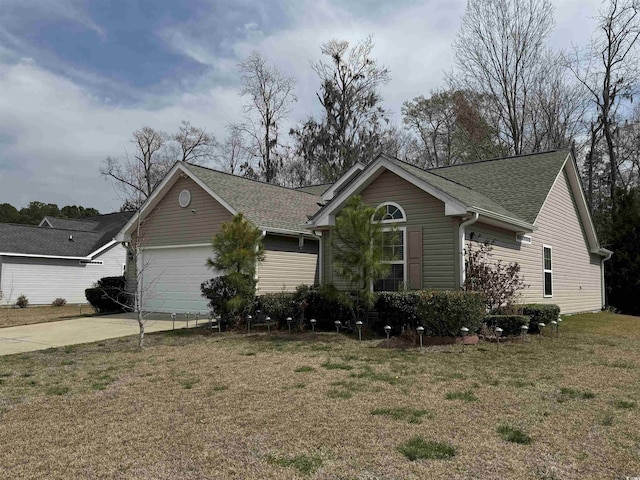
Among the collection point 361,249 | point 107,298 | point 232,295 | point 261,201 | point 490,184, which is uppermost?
point 490,184

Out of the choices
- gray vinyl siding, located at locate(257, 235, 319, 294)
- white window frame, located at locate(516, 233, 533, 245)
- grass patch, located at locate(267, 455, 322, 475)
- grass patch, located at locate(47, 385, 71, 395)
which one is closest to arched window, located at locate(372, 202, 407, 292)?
white window frame, located at locate(516, 233, 533, 245)

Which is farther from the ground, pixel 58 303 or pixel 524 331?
pixel 524 331

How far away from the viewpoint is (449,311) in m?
9.70

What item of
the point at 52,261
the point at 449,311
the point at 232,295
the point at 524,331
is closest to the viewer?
the point at 449,311

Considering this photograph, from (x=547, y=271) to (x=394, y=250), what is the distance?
6110mm

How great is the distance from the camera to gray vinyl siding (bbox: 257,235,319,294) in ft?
49.9

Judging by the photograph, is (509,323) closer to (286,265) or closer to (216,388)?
(216,388)

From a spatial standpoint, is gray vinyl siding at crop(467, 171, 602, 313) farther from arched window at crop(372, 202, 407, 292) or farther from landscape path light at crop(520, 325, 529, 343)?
landscape path light at crop(520, 325, 529, 343)

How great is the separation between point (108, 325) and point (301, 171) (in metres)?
22.6

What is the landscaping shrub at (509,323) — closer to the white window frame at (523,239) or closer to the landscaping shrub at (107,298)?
the white window frame at (523,239)

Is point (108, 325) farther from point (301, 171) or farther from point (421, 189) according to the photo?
point (301, 171)

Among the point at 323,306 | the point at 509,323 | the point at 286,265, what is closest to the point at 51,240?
the point at 286,265

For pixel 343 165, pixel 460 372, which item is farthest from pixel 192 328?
pixel 343 165

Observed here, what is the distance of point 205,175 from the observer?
16.8 m
